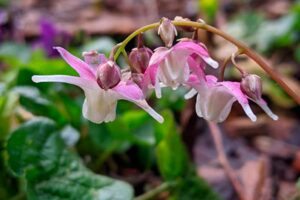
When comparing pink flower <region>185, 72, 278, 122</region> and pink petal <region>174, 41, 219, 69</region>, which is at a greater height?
pink petal <region>174, 41, 219, 69</region>

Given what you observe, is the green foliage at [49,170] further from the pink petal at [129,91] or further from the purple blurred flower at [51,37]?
the purple blurred flower at [51,37]

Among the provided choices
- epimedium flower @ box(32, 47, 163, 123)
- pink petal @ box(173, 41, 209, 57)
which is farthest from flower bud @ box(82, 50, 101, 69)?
pink petal @ box(173, 41, 209, 57)

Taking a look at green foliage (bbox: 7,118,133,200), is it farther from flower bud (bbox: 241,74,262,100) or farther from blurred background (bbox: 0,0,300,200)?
flower bud (bbox: 241,74,262,100)

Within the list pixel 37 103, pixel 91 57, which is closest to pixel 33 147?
pixel 37 103

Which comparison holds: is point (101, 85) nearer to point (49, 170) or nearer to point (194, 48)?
point (194, 48)

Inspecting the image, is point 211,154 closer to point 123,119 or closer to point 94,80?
point 123,119

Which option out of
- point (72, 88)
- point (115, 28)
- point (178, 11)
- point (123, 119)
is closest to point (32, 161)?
point (123, 119)
